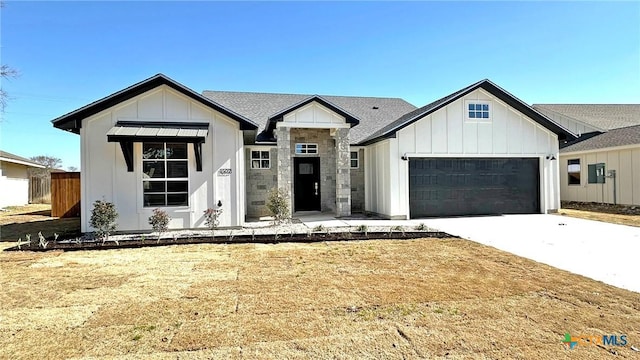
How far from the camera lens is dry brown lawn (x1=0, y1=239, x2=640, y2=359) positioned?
3.03 m

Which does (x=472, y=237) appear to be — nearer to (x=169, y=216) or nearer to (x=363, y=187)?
(x=363, y=187)

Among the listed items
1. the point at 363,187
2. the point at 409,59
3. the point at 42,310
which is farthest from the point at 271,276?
the point at 409,59

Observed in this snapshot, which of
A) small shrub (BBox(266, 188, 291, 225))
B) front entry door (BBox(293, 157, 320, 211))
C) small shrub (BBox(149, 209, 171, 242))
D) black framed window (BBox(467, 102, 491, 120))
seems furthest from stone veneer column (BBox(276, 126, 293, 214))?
black framed window (BBox(467, 102, 491, 120))

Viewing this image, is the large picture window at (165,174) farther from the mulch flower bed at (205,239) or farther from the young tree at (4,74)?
the young tree at (4,74)

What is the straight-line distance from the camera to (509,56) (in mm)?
14078

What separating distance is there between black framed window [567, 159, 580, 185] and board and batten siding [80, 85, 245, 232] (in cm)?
1780

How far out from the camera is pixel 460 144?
12586mm

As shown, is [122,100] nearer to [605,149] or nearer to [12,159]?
[12,159]

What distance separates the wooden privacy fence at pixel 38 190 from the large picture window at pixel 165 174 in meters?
17.9

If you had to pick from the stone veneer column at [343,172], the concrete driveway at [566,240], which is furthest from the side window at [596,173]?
the stone veneer column at [343,172]

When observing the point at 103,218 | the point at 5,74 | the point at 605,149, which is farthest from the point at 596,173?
the point at 5,74

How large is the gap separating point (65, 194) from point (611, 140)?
2529cm

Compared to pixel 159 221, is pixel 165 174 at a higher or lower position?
higher

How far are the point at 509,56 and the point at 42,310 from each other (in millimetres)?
16652
